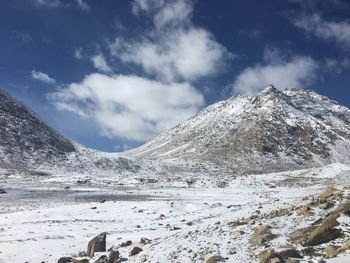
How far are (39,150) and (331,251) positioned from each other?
14362cm

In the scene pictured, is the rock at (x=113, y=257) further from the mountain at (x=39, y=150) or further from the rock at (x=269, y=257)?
the mountain at (x=39, y=150)

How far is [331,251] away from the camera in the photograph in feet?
52.0

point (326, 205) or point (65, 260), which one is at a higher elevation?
point (326, 205)

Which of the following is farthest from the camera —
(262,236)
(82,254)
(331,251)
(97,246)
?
(82,254)

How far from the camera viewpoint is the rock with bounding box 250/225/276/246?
19.4m

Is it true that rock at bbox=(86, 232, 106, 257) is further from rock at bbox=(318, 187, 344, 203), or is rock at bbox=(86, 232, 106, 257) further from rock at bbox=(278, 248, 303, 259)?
rock at bbox=(278, 248, 303, 259)

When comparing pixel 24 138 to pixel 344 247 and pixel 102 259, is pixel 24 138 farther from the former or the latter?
pixel 344 247

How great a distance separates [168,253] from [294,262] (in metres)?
7.93

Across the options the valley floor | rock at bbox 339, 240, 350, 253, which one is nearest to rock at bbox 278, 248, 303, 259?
the valley floor

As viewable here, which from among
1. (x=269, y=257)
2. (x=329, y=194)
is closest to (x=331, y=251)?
(x=269, y=257)

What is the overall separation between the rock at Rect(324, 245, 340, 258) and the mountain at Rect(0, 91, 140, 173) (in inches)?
4877

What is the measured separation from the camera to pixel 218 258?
1830 cm

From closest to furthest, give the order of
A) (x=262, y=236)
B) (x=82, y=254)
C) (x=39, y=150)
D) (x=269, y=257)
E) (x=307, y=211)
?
(x=269, y=257), (x=262, y=236), (x=307, y=211), (x=82, y=254), (x=39, y=150)

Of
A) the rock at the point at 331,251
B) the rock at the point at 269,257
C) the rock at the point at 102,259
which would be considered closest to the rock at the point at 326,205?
the rock at the point at 331,251
